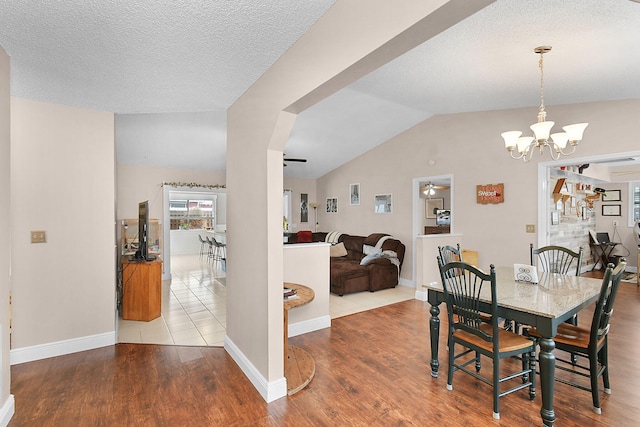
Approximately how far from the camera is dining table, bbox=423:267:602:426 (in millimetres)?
1962

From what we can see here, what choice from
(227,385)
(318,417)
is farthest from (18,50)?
(318,417)

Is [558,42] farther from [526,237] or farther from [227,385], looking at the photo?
Result: [227,385]

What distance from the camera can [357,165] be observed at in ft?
24.0

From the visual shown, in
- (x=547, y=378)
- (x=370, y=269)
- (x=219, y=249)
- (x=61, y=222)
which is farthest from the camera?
(x=219, y=249)

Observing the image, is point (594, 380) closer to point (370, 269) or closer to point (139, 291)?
point (370, 269)

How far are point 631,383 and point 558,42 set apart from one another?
8.90 ft

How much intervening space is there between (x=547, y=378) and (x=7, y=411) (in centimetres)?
346

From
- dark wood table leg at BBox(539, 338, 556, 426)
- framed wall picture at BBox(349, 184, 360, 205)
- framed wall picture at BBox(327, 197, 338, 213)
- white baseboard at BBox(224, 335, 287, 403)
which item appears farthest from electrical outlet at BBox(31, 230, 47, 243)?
framed wall picture at BBox(327, 197, 338, 213)

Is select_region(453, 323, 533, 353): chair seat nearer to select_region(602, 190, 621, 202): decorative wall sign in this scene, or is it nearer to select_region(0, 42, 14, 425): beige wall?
select_region(0, 42, 14, 425): beige wall

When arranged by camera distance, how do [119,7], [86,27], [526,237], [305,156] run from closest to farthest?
1. [119,7]
2. [86,27]
3. [526,237]
4. [305,156]

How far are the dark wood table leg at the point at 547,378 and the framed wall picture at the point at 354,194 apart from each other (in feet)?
17.9

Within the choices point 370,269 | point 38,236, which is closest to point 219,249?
point 370,269

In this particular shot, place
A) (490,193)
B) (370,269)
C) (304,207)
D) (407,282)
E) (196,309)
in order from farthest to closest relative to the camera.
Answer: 1. (304,207)
2. (407,282)
3. (370,269)
4. (490,193)
5. (196,309)

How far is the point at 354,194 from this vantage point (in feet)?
24.3
